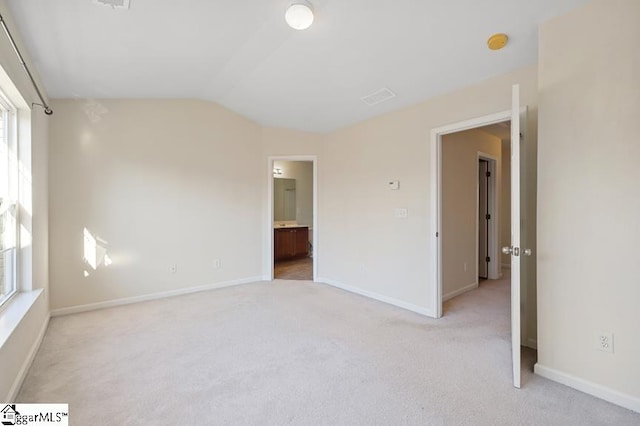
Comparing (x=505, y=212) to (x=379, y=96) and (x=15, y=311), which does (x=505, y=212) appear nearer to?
(x=379, y=96)

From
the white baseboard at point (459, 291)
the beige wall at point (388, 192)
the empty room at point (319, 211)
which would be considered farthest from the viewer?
the white baseboard at point (459, 291)

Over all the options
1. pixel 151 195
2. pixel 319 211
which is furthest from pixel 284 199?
pixel 151 195

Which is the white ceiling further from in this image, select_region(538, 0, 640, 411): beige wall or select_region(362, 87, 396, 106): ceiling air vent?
→ select_region(538, 0, 640, 411): beige wall

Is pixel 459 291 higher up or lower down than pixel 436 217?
lower down

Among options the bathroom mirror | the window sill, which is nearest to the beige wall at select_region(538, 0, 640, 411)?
the window sill

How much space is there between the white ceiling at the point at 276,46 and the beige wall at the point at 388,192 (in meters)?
0.20

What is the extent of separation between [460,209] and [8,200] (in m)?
4.89

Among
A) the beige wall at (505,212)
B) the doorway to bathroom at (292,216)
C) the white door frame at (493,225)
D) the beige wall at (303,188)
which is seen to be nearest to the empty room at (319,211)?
the white door frame at (493,225)

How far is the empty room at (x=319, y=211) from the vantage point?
183cm

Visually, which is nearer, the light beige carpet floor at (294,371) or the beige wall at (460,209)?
the light beige carpet floor at (294,371)

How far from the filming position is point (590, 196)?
190 centimetres

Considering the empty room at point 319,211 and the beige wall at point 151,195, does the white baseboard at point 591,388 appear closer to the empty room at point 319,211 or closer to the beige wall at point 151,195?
the empty room at point 319,211
